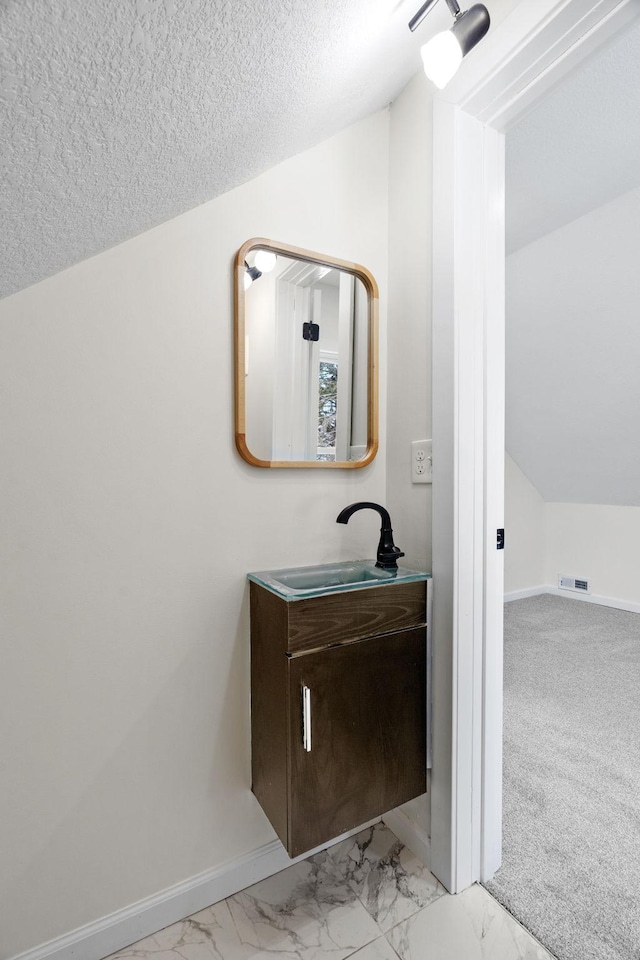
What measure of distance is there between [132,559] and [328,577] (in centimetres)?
55

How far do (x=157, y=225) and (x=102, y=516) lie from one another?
2.41ft

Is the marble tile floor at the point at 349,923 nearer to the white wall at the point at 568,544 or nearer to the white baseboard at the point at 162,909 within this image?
the white baseboard at the point at 162,909

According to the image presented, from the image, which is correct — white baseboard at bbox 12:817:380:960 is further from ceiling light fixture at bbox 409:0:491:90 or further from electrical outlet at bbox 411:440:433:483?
ceiling light fixture at bbox 409:0:491:90

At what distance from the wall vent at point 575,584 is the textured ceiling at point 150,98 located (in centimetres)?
394

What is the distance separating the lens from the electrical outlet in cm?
133

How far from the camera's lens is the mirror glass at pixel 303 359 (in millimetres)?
1295

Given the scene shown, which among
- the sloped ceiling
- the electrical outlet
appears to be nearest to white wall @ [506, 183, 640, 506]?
the sloped ceiling

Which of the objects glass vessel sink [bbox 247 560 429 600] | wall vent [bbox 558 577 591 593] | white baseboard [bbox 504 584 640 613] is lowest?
white baseboard [bbox 504 584 640 613]

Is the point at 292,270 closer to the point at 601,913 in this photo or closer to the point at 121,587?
the point at 121,587

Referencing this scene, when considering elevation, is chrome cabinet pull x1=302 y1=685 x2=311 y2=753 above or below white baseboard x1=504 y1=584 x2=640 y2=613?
above

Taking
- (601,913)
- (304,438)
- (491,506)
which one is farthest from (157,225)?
(601,913)

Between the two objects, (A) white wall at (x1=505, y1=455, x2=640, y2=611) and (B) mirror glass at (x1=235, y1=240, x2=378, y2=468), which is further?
(A) white wall at (x1=505, y1=455, x2=640, y2=611)

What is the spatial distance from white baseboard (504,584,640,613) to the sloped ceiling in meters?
0.80

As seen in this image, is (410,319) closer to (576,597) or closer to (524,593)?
(524,593)
